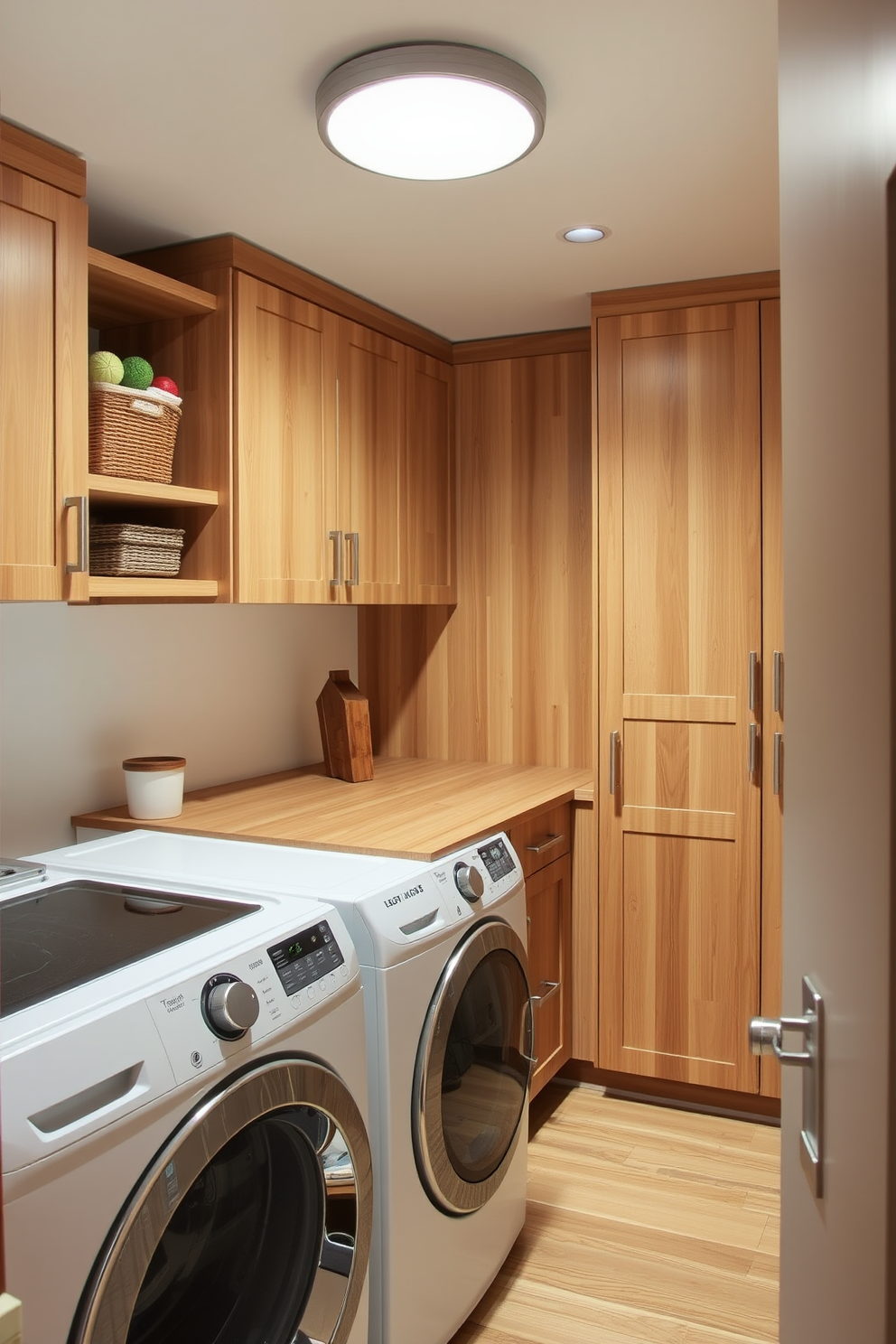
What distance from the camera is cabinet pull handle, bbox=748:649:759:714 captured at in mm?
2875

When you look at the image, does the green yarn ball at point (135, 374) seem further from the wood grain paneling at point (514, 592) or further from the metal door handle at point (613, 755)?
the metal door handle at point (613, 755)

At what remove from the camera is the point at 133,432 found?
7.20 feet

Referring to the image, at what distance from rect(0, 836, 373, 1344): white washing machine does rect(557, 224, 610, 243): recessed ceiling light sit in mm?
1676

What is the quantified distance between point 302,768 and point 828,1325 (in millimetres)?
2566

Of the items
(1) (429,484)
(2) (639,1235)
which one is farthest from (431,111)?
(2) (639,1235)

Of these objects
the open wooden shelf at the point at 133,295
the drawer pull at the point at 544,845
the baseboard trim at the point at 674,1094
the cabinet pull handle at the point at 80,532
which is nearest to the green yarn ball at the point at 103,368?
the open wooden shelf at the point at 133,295

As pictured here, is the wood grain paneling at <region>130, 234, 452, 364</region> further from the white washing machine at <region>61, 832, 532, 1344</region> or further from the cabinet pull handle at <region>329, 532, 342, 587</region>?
the white washing machine at <region>61, 832, 532, 1344</region>

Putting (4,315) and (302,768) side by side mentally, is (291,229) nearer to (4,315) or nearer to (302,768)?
(4,315)

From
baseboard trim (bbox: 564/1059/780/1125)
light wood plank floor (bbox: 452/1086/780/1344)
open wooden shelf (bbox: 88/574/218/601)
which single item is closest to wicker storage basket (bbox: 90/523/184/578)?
open wooden shelf (bbox: 88/574/218/601)

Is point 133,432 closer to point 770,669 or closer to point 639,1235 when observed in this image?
point 770,669

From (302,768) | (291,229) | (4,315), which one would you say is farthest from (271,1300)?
(291,229)

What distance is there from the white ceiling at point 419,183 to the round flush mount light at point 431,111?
0.11 feet

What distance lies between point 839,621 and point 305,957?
1.06 metres

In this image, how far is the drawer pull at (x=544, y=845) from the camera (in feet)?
9.09
